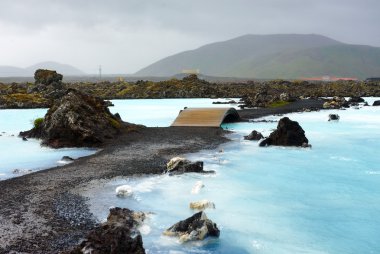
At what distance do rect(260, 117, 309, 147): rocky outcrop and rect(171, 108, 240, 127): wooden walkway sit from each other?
8155 mm

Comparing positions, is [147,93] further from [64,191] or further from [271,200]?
[271,200]

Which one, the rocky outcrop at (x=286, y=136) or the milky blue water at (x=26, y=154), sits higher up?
the rocky outcrop at (x=286, y=136)

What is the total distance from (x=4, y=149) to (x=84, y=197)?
12.6 m

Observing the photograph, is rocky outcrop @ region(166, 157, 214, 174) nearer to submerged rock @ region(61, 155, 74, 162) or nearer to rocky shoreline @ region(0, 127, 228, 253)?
rocky shoreline @ region(0, 127, 228, 253)

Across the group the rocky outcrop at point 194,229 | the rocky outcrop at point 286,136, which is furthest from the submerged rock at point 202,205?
the rocky outcrop at point 286,136

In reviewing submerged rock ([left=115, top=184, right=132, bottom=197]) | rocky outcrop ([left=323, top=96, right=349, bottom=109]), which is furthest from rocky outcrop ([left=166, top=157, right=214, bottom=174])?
rocky outcrop ([left=323, top=96, right=349, bottom=109])

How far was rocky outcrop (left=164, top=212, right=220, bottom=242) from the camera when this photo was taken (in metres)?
9.38

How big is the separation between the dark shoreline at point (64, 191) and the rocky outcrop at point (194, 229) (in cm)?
211

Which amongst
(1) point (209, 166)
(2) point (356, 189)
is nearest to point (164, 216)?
(1) point (209, 166)

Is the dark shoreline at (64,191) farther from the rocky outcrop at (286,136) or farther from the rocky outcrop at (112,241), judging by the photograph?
the rocky outcrop at (286,136)

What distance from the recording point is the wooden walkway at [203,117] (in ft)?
105

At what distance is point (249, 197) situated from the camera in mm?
13539

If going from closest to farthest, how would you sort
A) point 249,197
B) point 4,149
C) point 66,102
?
point 249,197 → point 4,149 → point 66,102

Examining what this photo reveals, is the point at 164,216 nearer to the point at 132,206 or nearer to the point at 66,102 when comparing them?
the point at 132,206
